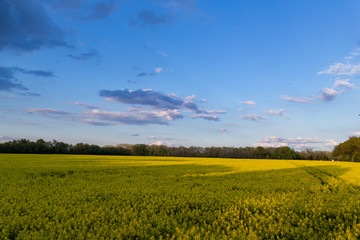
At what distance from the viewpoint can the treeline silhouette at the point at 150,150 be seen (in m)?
96.2

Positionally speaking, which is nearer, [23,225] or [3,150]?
[23,225]

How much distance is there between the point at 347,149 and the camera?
5012 inches

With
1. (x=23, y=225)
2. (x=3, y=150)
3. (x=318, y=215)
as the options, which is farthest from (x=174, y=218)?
(x=3, y=150)

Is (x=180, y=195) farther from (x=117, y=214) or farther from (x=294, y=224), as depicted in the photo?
(x=294, y=224)

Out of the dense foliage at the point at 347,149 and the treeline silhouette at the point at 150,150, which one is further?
the dense foliage at the point at 347,149

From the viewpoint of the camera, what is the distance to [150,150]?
133000 mm

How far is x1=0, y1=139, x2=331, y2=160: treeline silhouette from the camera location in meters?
96.2

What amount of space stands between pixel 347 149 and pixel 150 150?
105 metres

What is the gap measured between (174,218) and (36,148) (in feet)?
346

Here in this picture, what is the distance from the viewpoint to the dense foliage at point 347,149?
121 meters

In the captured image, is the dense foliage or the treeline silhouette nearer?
the treeline silhouette

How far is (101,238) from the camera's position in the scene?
6496mm

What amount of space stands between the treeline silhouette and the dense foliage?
5.60m

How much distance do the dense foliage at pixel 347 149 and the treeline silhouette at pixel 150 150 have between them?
560 centimetres
